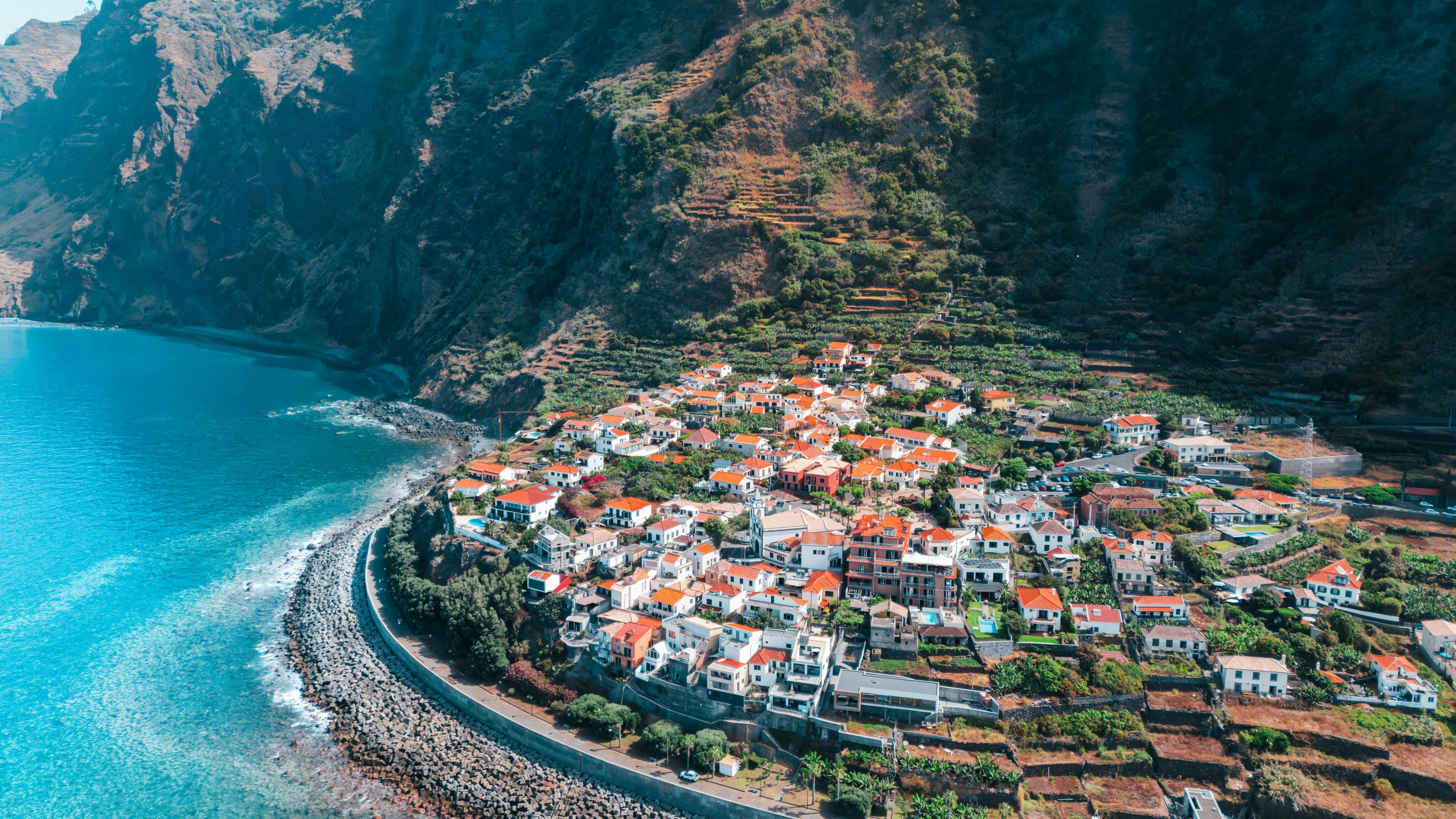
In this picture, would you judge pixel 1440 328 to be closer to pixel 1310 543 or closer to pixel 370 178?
pixel 1310 543

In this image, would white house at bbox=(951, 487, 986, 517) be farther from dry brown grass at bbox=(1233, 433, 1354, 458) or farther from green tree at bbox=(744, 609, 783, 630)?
dry brown grass at bbox=(1233, 433, 1354, 458)

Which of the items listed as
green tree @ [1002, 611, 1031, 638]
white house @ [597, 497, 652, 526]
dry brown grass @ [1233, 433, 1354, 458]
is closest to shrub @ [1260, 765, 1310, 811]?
green tree @ [1002, 611, 1031, 638]

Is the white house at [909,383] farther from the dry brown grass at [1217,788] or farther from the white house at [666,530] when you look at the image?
the dry brown grass at [1217,788]

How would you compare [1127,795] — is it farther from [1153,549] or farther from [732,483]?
[732,483]

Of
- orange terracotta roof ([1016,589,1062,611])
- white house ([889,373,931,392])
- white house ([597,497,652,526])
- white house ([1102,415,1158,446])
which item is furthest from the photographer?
white house ([889,373,931,392])

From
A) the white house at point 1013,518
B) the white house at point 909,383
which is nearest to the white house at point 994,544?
the white house at point 1013,518

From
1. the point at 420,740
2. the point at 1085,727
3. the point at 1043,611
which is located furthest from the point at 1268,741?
the point at 420,740
